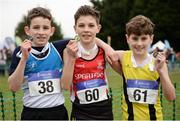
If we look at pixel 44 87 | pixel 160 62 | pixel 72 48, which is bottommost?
pixel 44 87

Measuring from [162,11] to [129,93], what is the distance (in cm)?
4049

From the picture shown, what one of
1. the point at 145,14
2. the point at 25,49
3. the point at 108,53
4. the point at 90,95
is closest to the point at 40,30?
the point at 25,49

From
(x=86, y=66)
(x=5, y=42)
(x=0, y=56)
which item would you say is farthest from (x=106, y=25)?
(x=86, y=66)

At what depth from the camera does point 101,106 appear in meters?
4.43

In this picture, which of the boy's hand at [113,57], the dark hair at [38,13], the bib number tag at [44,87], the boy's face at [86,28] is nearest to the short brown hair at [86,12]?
the boy's face at [86,28]

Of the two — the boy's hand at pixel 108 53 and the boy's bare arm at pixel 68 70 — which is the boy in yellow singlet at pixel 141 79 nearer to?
the boy's hand at pixel 108 53

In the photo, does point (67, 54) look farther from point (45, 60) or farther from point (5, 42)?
point (5, 42)

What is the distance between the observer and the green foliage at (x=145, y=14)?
1703 inches

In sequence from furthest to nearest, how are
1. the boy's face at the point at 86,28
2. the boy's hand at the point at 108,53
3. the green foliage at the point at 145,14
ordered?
the green foliage at the point at 145,14 → the boy's hand at the point at 108,53 → the boy's face at the point at 86,28

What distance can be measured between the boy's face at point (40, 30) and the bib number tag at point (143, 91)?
3.46ft

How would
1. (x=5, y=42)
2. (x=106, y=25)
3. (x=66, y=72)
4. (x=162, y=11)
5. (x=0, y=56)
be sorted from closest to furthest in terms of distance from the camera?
1. (x=66, y=72)
2. (x=0, y=56)
3. (x=5, y=42)
4. (x=162, y=11)
5. (x=106, y=25)

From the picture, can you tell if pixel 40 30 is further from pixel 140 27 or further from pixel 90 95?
pixel 140 27

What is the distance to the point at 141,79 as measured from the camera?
168 inches

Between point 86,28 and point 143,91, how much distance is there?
0.91 meters
